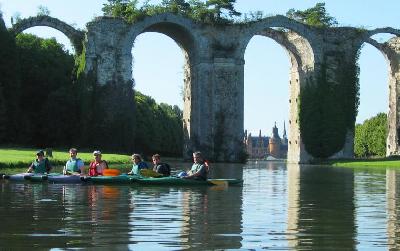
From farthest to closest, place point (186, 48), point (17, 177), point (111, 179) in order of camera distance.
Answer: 1. point (186, 48)
2. point (17, 177)
3. point (111, 179)

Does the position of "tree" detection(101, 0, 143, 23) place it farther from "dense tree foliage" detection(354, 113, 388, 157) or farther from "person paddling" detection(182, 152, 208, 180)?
"dense tree foliage" detection(354, 113, 388, 157)

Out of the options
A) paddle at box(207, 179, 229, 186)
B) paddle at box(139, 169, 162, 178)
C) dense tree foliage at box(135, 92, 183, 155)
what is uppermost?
dense tree foliage at box(135, 92, 183, 155)

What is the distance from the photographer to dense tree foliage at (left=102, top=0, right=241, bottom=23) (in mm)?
56781

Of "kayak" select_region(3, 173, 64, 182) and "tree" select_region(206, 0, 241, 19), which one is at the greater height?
"tree" select_region(206, 0, 241, 19)

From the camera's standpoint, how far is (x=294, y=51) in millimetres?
62219

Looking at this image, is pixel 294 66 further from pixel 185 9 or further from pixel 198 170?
pixel 198 170

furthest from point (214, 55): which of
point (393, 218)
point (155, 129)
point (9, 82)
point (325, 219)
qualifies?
point (325, 219)

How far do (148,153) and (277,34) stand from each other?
1683cm

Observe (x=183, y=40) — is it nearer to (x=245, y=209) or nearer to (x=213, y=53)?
(x=213, y=53)

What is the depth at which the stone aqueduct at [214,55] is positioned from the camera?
186ft

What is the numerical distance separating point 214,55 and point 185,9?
4.39m

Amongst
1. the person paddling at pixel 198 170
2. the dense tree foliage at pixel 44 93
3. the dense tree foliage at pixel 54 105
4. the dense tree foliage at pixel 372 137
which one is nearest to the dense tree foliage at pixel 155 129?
the dense tree foliage at pixel 44 93

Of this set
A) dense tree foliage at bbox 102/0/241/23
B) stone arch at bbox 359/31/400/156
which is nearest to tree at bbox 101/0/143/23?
dense tree foliage at bbox 102/0/241/23

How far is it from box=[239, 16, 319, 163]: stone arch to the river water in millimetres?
38677
